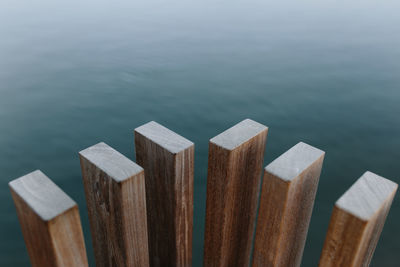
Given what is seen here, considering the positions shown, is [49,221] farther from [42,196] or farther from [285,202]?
[285,202]

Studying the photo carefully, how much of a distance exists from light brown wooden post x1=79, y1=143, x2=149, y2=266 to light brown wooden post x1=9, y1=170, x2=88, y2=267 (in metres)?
0.12

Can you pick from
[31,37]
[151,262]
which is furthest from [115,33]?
[151,262]

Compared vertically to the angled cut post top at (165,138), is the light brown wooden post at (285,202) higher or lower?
lower

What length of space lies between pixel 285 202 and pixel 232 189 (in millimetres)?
206

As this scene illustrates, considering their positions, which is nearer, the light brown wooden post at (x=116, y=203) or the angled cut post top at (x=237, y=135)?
the light brown wooden post at (x=116, y=203)

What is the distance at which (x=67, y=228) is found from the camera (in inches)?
34.6

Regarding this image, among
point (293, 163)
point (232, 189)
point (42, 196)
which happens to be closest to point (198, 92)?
point (232, 189)

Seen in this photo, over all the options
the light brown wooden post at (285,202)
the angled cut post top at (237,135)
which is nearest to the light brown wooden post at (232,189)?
the angled cut post top at (237,135)

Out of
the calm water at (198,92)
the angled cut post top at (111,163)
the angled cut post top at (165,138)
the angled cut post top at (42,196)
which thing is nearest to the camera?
the angled cut post top at (42,196)

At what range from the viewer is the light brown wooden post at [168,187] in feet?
3.54

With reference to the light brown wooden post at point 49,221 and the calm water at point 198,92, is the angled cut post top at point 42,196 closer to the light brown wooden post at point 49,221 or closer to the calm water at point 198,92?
the light brown wooden post at point 49,221

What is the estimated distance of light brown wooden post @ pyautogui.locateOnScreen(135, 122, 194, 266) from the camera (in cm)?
108

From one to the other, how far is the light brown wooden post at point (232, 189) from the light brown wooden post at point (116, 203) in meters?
0.24

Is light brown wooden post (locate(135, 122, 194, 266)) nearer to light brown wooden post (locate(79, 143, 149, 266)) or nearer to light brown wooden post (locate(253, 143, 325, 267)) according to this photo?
light brown wooden post (locate(79, 143, 149, 266))
